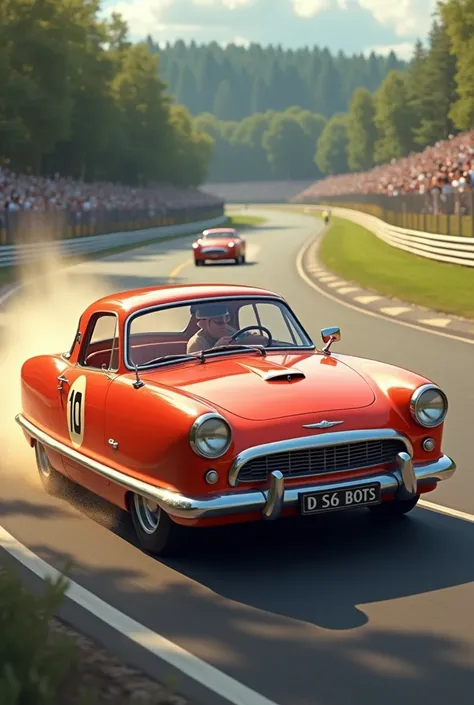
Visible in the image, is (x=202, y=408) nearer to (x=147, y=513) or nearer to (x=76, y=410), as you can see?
(x=147, y=513)

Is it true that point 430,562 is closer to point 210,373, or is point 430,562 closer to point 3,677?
point 210,373

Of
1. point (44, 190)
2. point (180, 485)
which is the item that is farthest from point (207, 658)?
point (44, 190)

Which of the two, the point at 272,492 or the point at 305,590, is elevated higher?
the point at 272,492

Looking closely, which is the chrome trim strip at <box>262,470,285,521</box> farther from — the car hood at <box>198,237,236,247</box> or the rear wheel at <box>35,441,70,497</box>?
the car hood at <box>198,237,236,247</box>

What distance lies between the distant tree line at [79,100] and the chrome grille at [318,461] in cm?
7738

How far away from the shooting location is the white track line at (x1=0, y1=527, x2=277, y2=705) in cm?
517

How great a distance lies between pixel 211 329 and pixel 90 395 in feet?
3.25

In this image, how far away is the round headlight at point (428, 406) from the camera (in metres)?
7.65

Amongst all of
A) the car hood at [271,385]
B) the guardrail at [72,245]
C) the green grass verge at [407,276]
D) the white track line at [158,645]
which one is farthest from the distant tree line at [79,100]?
the white track line at [158,645]

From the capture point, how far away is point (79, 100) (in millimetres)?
113312

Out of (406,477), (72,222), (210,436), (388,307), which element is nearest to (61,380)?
(210,436)

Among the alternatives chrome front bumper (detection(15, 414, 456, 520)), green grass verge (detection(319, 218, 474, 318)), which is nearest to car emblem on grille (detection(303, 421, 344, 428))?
chrome front bumper (detection(15, 414, 456, 520))

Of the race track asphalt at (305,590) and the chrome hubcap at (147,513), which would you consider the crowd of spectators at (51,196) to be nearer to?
the race track asphalt at (305,590)

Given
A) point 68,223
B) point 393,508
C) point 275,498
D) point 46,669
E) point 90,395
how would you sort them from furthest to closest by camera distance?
point 68,223 < point 90,395 < point 393,508 < point 275,498 < point 46,669
